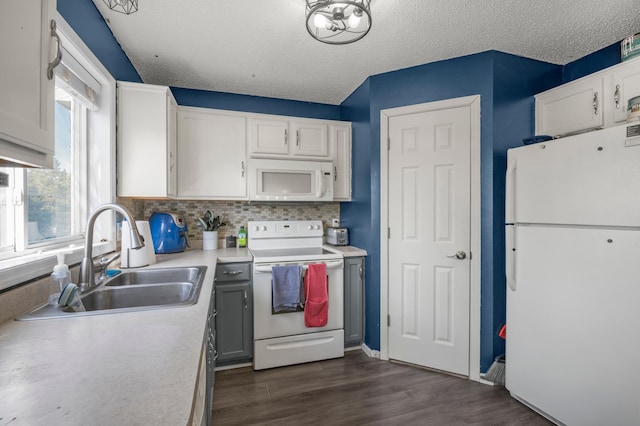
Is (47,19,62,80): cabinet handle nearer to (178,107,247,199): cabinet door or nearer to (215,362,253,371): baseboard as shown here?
(178,107,247,199): cabinet door

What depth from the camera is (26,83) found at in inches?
28.0

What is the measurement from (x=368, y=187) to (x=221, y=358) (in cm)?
183

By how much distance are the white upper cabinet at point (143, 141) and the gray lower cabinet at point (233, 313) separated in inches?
30.5

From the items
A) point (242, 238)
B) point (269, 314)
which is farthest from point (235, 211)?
point (269, 314)

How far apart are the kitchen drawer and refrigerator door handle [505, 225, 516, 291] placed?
187 centimetres

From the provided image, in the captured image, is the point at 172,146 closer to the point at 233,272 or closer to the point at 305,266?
the point at 233,272

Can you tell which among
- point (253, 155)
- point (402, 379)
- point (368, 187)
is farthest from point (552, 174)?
point (253, 155)

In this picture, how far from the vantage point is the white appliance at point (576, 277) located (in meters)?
1.37

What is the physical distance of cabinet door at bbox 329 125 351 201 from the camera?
9.37 feet

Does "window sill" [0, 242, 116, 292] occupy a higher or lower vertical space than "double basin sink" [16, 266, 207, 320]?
higher

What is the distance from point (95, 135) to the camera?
1.88 metres

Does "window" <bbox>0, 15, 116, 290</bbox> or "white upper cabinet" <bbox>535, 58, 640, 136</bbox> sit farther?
"white upper cabinet" <bbox>535, 58, 640, 136</bbox>

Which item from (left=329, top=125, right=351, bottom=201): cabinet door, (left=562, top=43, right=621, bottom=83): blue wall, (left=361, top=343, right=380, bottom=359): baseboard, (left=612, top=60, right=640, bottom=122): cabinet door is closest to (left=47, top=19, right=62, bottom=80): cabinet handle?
(left=329, top=125, right=351, bottom=201): cabinet door

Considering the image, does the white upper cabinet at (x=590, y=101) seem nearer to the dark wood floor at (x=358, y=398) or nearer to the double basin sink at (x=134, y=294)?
the dark wood floor at (x=358, y=398)
